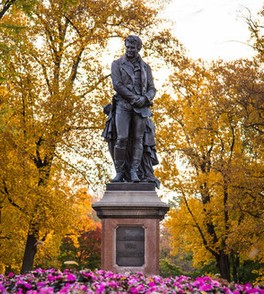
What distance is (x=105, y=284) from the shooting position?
7.98 m

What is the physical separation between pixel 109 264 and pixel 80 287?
3.80 m

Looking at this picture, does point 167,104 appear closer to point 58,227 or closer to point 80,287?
point 58,227

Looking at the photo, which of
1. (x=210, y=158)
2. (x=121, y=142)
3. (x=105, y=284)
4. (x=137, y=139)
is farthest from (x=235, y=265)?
(x=105, y=284)

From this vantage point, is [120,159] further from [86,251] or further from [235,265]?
[86,251]

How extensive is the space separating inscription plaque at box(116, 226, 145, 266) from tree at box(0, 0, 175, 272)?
10.8 metres

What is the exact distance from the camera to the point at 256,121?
73.6ft

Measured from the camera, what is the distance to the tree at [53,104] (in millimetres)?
22625

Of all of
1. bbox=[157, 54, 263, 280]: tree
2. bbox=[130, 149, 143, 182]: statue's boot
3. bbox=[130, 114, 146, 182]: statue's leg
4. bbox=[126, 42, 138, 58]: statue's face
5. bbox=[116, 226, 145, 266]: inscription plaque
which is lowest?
bbox=[116, 226, 145, 266]: inscription plaque

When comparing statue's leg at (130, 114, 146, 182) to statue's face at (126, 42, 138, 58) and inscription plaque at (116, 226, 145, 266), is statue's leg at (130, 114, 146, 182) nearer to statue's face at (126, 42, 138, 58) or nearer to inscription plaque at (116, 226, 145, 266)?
statue's face at (126, 42, 138, 58)

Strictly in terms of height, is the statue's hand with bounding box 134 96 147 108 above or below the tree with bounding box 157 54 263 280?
below

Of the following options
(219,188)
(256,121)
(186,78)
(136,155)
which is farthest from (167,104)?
(136,155)

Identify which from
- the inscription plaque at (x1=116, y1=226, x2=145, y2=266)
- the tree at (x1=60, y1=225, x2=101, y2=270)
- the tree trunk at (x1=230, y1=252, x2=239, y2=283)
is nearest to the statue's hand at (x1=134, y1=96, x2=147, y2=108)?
the inscription plaque at (x1=116, y1=226, x2=145, y2=266)

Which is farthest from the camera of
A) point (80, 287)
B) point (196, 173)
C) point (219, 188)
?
point (196, 173)

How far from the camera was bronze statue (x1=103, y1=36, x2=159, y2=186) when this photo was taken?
12422mm
